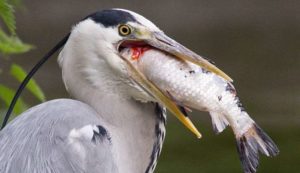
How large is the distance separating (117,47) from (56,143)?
331 mm

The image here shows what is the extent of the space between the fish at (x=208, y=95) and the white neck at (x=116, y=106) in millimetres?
111

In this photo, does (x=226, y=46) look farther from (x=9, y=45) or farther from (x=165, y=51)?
(x=165, y=51)

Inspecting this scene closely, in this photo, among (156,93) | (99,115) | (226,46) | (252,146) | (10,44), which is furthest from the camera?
(226,46)

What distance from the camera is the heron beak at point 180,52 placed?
3.21m

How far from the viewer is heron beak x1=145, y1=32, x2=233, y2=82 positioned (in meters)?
3.21

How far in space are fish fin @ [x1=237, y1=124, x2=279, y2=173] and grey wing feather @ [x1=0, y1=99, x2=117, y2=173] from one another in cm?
37

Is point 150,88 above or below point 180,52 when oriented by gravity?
→ below

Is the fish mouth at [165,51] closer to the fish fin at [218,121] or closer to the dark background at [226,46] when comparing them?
the fish fin at [218,121]

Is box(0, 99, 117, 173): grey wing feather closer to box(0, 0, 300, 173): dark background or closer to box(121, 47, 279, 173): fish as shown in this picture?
box(121, 47, 279, 173): fish

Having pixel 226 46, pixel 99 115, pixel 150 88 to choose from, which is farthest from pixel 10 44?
pixel 226 46

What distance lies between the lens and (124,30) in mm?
3270

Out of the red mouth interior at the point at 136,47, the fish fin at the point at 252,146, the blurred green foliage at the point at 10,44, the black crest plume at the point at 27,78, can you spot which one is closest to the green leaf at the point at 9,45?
the blurred green foliage at the point at 10,44

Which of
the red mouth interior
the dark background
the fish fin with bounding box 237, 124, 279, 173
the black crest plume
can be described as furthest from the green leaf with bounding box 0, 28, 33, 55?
the dark background

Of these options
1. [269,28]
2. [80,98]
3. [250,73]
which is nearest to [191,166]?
[250,73]
